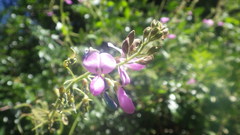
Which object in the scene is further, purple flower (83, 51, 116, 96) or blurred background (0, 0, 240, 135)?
blurred background (0, 0, 240, 135)

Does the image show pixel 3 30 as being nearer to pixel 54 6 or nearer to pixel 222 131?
pixel 54 6

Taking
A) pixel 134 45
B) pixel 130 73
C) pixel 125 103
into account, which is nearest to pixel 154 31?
pixel 134 45

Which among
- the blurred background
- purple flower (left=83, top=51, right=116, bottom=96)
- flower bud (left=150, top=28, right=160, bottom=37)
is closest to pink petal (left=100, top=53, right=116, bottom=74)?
purple flower (left=83, top=51, right=116, bottom=96)

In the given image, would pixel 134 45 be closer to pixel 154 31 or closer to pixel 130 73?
pixel 154 31

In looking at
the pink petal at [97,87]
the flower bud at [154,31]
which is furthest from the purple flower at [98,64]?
the flower bud at [154,31]

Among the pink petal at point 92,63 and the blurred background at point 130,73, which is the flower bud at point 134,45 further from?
the blurred background at point 130,73

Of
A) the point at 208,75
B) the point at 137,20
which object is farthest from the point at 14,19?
the point at 208,75

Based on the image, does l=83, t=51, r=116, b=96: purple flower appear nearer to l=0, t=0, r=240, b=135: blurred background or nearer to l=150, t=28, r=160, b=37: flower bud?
l=150, t=28, r=160, b=37: flower bud
